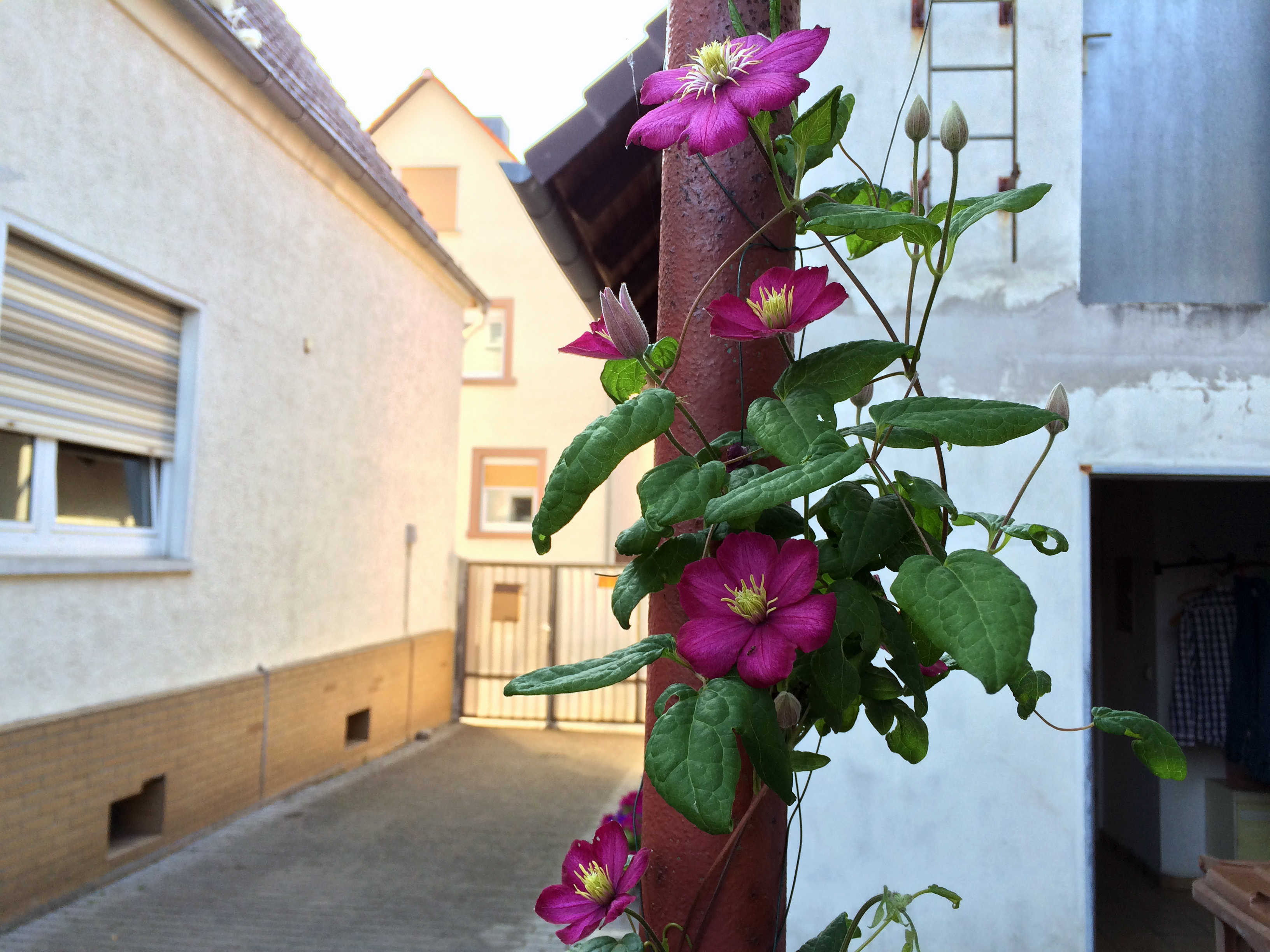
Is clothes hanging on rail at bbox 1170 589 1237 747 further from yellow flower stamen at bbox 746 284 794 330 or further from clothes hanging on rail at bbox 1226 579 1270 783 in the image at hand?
yellow flower stamen at bbox 746 284 794 330

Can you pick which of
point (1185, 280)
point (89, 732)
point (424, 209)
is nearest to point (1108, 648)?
point (1185, 280)

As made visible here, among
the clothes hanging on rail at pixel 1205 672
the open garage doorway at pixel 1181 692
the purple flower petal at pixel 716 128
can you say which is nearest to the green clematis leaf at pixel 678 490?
the purple flower petal at pixel 716 128

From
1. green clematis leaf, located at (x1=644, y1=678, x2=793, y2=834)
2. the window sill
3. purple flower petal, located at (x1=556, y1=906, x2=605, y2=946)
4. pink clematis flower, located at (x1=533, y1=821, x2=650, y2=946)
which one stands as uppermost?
green clematis leaf, located at (x1=644, y1=678, x2=793, y2=834)

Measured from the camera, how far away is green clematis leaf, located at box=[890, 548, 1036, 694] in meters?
0.61

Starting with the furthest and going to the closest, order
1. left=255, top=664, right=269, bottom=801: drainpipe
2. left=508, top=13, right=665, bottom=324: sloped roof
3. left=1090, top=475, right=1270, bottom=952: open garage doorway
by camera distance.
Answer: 1. left=255, top=664, right=269, bottom=801: drainpipe
2. left=1090, top=475, right=1270, bottom=952: open garage doorway
3. left=508, top=13, right=665, bottom=324: sloped roof

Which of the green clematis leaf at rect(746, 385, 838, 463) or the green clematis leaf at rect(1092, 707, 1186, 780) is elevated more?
the green clematis leaf at rect(746, 385, 838, 463)

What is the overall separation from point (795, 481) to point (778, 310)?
19 centimetres

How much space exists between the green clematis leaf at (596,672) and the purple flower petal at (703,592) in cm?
3

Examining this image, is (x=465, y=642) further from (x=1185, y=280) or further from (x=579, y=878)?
(x=579, y=878)

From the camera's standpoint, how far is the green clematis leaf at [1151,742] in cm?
91

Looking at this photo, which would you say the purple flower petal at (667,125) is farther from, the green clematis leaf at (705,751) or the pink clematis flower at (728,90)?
the green clematis leaf at (705,751)

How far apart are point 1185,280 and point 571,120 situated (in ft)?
7.74

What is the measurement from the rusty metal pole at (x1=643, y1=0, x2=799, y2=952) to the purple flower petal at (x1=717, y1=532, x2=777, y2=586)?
4.3 inches

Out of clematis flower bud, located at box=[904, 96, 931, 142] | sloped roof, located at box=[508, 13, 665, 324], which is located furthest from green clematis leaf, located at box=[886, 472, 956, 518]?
sloped roof, located at box=[508, 13, 665, 324]
